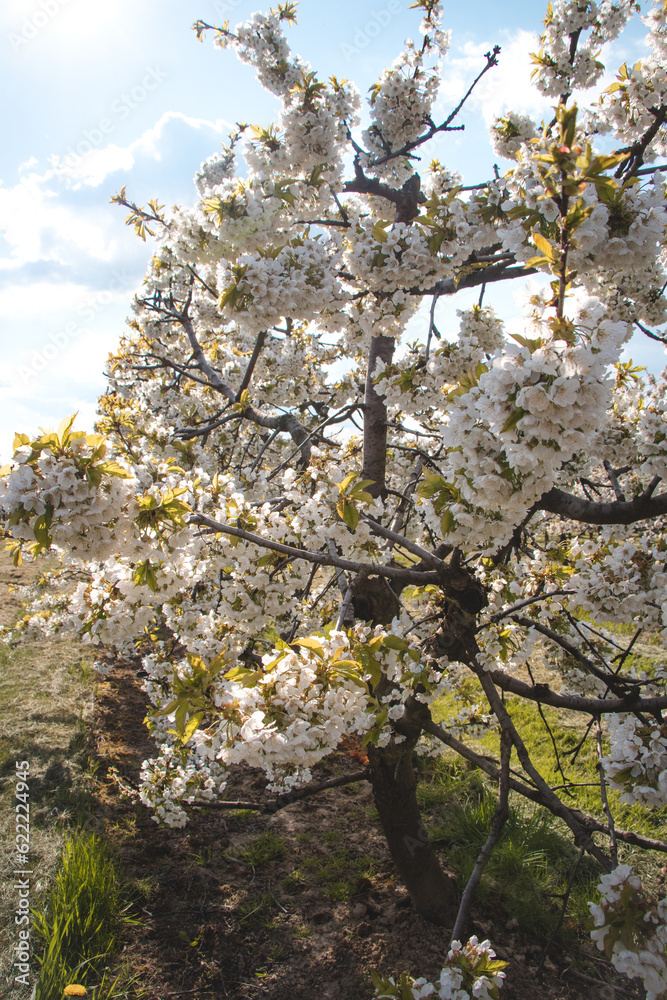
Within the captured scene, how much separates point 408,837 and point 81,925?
182 cm

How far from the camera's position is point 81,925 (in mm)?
2398

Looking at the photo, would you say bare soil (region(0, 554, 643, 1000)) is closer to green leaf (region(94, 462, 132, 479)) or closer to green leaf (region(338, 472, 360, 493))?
green leaf (region(338, 472, 360, 493))

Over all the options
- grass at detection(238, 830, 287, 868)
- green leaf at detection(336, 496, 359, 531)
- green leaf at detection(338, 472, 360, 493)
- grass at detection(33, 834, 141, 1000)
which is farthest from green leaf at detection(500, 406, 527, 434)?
grass at detection(238, 830, 287, 868)

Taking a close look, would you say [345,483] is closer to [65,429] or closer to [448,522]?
[448,522]

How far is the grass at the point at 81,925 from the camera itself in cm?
214

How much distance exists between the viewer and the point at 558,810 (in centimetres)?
172

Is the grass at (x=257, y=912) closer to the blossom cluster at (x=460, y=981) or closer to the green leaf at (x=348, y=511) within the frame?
the blossom cluster at (x=460, y=981)

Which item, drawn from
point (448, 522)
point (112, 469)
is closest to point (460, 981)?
point (448, 522)

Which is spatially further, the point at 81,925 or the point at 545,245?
the point at 81,925

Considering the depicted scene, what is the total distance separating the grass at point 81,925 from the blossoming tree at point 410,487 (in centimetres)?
47

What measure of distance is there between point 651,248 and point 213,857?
4178mm

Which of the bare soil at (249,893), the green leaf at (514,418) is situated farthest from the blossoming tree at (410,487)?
the bare soil at (249,893)

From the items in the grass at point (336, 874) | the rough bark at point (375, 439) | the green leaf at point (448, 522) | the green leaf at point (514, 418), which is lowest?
the grass at point (336, 874)

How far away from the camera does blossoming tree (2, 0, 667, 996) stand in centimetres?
121
